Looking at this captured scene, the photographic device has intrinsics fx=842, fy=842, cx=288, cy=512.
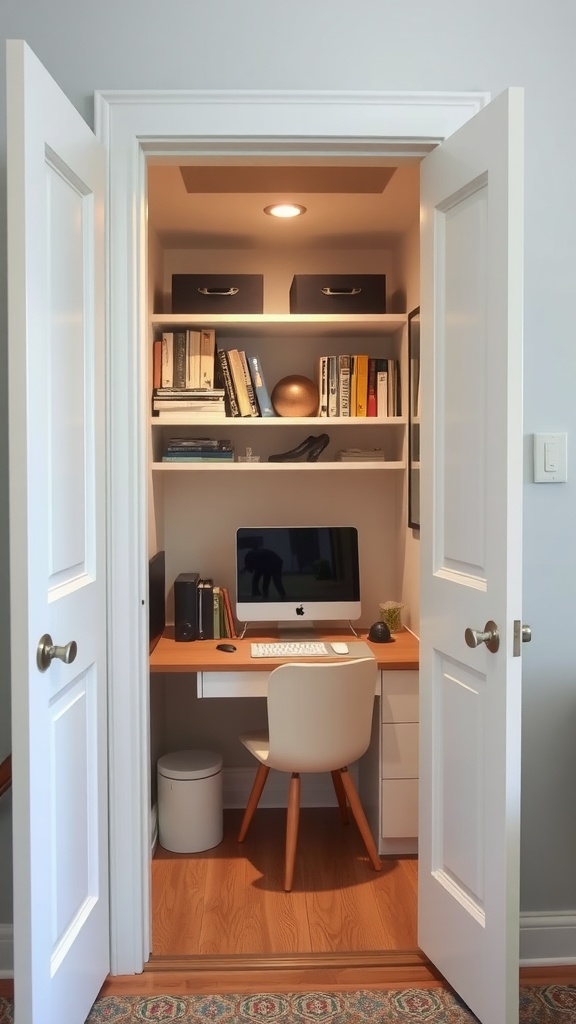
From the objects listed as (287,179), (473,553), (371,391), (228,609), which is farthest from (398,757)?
(287,179)

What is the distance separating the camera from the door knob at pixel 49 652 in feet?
5.11

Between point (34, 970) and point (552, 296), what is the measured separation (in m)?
1.87

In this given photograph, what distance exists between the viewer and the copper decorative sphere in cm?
340

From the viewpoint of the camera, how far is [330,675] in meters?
2.68

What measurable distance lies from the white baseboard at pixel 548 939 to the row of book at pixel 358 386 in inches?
75.1

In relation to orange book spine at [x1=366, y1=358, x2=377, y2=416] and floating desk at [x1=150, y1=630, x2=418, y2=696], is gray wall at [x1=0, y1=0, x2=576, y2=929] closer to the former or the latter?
floating desk at [x1=150, y1=630, x2=418, y2=696]

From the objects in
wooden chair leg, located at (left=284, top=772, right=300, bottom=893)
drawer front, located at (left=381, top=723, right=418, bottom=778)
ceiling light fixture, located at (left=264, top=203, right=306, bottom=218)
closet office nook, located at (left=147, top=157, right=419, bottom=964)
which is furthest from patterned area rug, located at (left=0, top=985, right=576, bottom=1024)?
ceiling light fixture, located at (left=264, top=203, right=306, bottom=218)

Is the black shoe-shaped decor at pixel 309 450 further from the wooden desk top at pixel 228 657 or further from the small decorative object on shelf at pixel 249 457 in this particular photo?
the wooden desk top at pixel 228 657

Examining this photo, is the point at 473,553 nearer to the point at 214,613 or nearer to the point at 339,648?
the point at 339,648

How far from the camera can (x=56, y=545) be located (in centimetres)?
169

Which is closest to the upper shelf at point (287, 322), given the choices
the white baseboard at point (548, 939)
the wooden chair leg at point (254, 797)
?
the wooden chair leg at point (254, 797)

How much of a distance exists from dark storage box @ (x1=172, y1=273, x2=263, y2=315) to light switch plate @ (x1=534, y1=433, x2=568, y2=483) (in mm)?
1610

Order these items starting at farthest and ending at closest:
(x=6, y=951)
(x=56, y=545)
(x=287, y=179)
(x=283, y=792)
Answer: (x=283, y=792) → (x=287, y=179) → (x=6, y=951) → (x=56, y=545)

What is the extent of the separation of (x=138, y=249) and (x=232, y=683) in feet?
5.05
